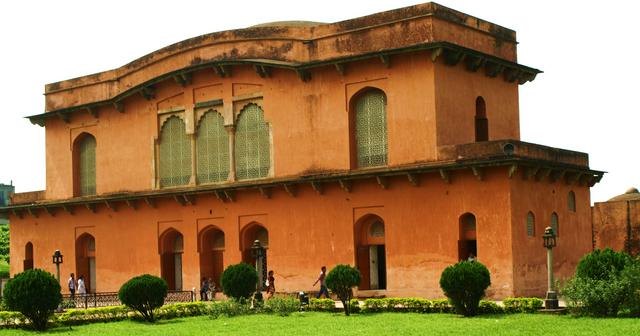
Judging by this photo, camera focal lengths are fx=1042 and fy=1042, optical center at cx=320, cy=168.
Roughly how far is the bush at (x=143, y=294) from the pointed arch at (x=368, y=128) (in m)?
7.50

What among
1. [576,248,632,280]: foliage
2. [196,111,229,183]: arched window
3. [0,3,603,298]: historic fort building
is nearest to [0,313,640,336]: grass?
[576,248,632,280]: foliage

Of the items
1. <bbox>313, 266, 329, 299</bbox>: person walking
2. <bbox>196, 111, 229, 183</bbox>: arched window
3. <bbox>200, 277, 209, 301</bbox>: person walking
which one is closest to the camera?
<bbox>313, 266, 329, 299</bbox>: person walking

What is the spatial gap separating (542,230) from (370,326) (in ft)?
28.3

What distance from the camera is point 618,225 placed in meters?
32.6

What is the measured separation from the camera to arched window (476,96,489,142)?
97.0 ft

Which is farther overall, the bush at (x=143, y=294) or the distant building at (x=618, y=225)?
the distant building at (x=618, y=225)

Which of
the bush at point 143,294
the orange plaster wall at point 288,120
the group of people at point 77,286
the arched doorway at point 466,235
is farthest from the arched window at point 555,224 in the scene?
the group of people at point 77,286

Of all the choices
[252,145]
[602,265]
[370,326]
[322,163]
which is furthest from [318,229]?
[602,265]

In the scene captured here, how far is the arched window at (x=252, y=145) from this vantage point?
30891mm

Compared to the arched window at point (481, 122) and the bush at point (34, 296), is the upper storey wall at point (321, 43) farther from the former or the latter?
the bush at point (34, 296)

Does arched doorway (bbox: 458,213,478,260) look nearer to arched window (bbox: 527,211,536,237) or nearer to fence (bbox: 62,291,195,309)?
arched window (bbox: 527,211,536,237)

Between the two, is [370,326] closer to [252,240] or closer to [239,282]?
[239,282]

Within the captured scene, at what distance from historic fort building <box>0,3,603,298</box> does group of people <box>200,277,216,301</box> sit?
58 centimetres

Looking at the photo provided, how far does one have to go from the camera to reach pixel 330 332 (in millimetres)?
19531
